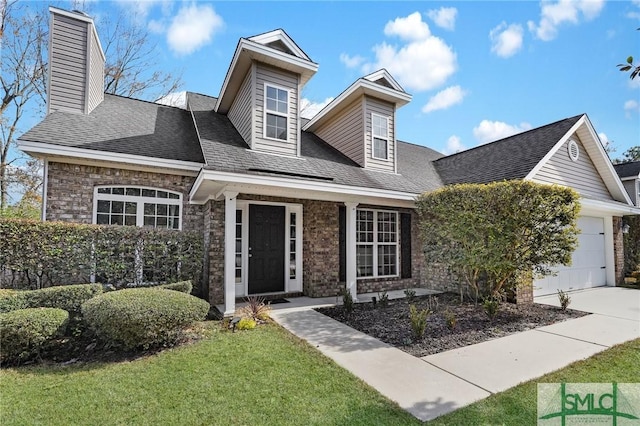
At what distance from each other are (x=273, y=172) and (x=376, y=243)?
4382 mm

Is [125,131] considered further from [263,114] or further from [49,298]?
[49,298]

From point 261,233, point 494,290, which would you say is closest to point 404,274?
point 494,290

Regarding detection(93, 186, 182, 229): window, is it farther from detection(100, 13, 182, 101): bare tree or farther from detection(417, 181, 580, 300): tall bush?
detection(100, 13, 182, 101): bare tree

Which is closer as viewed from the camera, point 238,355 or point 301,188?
point 238,355

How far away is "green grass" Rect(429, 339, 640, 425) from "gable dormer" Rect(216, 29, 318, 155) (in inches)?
271

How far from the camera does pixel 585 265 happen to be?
34.0ft

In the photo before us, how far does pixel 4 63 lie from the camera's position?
557 inches

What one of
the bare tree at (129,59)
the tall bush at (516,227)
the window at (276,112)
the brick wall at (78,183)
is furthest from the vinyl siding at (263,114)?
the bare tree at (129,59)

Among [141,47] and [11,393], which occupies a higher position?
[141,47]

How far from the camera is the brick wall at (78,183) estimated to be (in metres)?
6.65

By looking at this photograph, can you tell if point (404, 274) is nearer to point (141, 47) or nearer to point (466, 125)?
point (466, 125)

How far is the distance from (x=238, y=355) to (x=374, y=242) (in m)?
6.06

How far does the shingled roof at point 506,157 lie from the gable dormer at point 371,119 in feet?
8.97

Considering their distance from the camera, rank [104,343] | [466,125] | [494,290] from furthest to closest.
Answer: [466,125] < [494,290] < [104,343]
